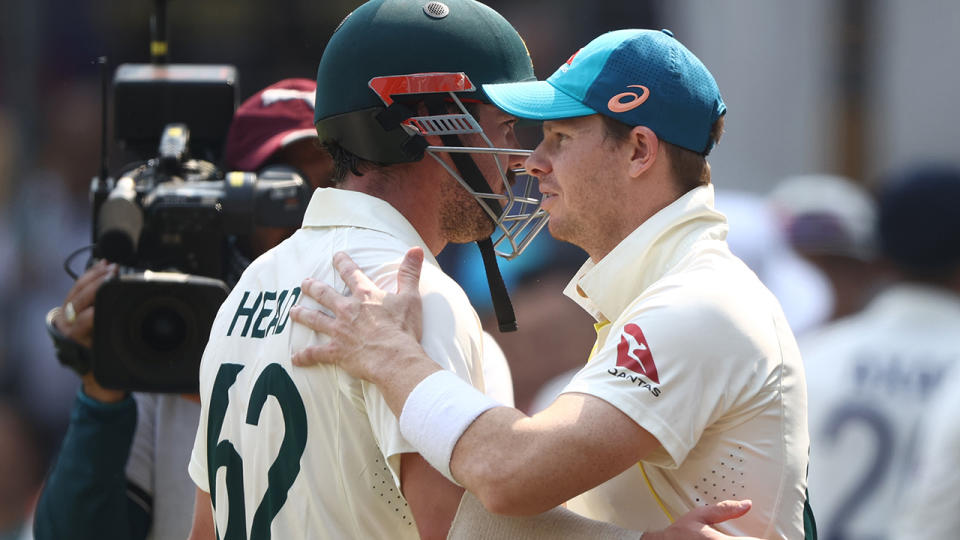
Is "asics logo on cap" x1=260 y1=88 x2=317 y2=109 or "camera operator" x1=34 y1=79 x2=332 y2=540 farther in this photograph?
"asics logo on cap" x1=260 y1=88 x2=317 y2=109

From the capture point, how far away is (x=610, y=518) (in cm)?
263

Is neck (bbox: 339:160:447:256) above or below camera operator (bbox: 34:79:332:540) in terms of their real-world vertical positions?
above

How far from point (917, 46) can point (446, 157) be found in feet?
29.7

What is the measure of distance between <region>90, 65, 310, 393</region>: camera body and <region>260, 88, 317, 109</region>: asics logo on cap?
42 centimetres

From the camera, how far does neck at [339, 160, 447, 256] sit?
2832 millimetres

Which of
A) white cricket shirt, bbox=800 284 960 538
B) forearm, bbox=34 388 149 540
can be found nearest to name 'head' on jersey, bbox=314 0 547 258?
forearm, bbox=34 388 149 540

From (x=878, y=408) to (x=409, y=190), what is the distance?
2655 millimetres

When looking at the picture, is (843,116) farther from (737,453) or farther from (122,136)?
(737,453)

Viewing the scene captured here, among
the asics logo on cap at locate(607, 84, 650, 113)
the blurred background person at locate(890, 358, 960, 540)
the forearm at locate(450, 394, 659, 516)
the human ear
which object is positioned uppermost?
the asics logo on cap at locate(607, 84, 650, 113)

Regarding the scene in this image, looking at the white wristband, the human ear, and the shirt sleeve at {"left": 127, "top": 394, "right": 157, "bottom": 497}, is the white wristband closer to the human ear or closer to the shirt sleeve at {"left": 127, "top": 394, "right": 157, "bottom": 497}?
the human ear

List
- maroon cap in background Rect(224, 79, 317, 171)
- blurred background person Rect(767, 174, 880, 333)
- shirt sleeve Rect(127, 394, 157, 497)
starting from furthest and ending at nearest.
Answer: blurred background person Rect(767, 174, 880, 333)
maroon cap in background Rect(224, 79, 317, 171)
shirt sleeve Rect(127, 394, 157, 497)

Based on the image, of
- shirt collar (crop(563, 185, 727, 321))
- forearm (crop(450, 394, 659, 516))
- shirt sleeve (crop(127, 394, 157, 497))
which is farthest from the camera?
shirt sleeve (crop(127, 394, 157, 497))

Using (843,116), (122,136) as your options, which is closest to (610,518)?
(122,136)

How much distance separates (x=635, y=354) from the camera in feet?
7.77
